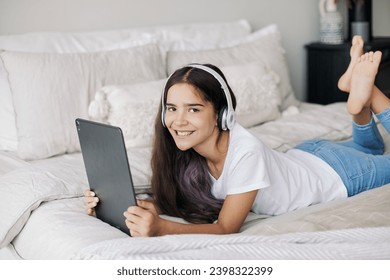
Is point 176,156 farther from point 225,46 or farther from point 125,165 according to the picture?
point 225,46

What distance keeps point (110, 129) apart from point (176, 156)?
1.11 feet

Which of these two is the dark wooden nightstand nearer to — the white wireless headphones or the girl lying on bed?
the girl lying on bed

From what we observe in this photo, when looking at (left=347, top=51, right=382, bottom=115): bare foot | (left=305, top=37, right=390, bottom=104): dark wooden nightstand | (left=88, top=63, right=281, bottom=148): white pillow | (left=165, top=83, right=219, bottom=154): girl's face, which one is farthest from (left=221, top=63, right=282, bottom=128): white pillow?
(left=165, top=83, right=219, bottom=154): girl's face

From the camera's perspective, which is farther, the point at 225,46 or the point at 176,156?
the point at 225,46

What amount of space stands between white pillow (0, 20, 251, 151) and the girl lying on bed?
76 cm

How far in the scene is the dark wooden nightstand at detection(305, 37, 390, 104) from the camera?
312 cm

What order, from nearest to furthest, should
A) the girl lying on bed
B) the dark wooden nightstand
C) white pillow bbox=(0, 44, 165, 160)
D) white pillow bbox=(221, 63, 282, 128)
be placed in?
the girl lying on bed → white pillow bbox=(0, 44, 165, 160) → white pillow bbox=(221, 63, 282, 128) → the dark wooden nightstand

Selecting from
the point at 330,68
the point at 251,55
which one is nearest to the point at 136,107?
the point at 251,55

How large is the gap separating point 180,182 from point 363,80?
631 millimetres

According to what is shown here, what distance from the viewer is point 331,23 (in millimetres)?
3203

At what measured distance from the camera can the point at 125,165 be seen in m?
1.34

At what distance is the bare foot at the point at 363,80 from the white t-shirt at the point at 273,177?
205 millimetres
